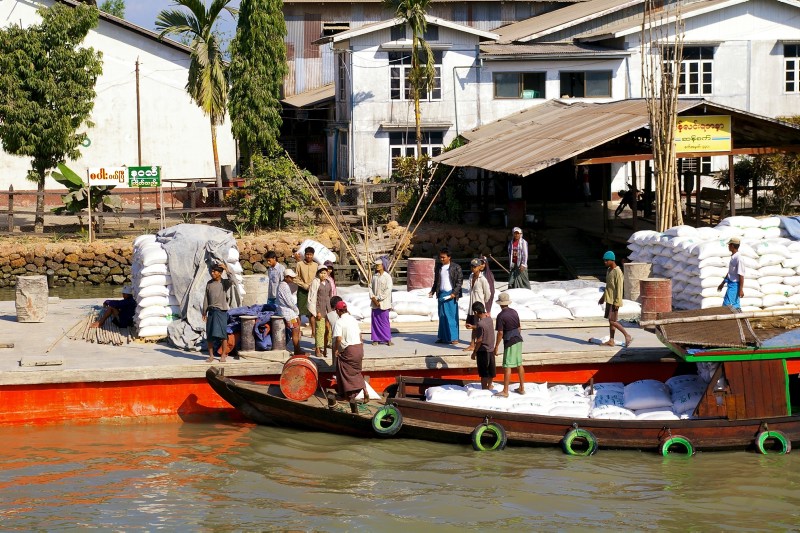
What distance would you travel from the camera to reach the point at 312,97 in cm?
4847

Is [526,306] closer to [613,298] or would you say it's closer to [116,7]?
[613,298]

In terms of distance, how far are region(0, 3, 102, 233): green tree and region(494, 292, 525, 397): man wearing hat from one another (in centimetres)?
2160

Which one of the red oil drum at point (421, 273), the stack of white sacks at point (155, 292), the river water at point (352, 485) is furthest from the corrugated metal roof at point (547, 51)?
the river water at point (352, 485)

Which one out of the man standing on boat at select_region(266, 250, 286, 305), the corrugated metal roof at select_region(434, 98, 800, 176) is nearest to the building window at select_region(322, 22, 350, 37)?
the corrugated metal roof at select_region(434, 98, 800, 176)

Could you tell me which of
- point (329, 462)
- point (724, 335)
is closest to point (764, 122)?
point (724, 335)

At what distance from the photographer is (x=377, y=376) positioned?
16375 mm

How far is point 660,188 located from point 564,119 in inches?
273

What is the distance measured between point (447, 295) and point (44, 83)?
795 inches

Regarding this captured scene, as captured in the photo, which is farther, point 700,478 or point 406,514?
point 700,478

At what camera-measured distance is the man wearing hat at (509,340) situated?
15.4 m

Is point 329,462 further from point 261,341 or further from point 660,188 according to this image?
point 660,188

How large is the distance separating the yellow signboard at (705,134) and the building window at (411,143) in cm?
1461

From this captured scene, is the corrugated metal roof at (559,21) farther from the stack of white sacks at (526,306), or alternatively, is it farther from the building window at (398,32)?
the stack of white sacks at (526,306)

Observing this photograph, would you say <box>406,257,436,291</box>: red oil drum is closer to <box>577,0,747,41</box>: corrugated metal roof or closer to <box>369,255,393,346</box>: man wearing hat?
<box>369,255,393,346</box>: man wearing hat
